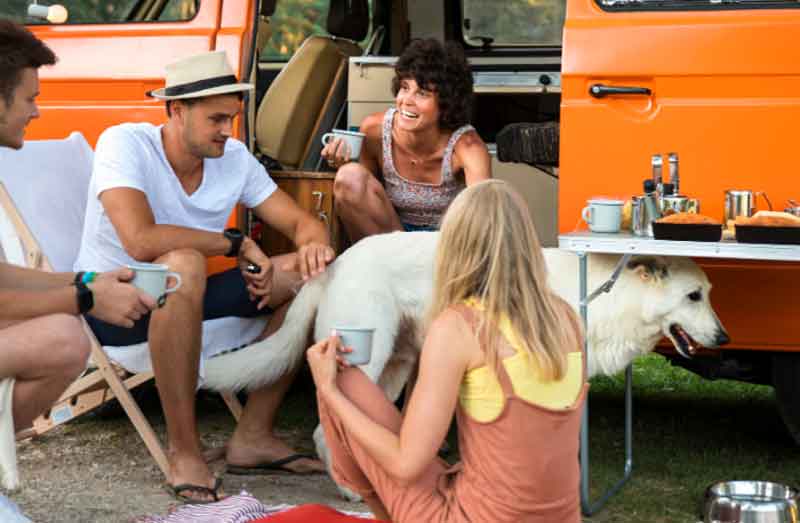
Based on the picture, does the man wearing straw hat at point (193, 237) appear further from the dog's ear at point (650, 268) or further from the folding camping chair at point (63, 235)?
the dog's ear at point (650, 268)

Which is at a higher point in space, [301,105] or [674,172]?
[301,105]

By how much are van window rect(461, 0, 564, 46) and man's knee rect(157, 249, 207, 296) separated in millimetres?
2848

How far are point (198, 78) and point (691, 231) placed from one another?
1.61 m

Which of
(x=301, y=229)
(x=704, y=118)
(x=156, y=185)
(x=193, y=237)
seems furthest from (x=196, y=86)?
(x=704, y=118)

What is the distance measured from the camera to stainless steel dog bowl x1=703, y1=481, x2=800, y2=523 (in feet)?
11.0

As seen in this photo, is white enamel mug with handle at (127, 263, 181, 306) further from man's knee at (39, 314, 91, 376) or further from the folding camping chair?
the folding camping chair

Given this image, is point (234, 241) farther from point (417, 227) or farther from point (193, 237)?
point (417, 227)

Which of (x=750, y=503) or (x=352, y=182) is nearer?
(x=750, y=503)

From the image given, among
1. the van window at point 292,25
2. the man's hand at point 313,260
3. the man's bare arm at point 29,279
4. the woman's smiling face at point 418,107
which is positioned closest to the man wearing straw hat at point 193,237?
the man's hand at point 313,260

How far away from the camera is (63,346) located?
3057 millimetres

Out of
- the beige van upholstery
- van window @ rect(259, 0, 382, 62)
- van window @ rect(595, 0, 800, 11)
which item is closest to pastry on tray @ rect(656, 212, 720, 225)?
van window @ rect(595, 0, 800, 11)

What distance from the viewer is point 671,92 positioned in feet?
12.4

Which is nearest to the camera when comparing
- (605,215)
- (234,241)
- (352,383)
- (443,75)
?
(352,383)

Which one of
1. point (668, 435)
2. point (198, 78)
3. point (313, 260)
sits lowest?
point (668, 435)
